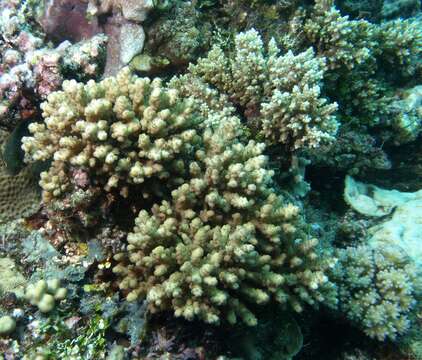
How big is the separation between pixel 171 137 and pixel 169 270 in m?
1.06

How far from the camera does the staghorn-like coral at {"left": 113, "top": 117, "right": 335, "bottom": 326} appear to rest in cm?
275

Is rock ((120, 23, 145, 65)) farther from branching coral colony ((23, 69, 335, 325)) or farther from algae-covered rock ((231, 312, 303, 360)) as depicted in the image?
algae-covered rock ((231, 312, 303, 360))

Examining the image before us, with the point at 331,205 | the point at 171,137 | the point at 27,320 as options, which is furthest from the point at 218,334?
the point at 331,205

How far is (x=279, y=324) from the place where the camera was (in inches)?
134

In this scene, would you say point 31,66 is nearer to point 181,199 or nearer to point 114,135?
point 114,135

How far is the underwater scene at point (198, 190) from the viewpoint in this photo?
9.37 ft

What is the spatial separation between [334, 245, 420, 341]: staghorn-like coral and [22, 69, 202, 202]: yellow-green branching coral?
1998 mm

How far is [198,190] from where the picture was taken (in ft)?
10.2

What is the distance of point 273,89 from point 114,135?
2019mm

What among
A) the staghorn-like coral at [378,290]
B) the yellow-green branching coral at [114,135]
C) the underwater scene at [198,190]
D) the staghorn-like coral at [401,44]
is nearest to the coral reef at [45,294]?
the underwater scene at [198,190]

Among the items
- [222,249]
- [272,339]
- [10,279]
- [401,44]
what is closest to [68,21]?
[10,279]

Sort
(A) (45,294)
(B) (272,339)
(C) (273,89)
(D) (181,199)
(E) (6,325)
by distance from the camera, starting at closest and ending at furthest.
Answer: (E) (6,325) < (A) (45,294) < (D) (181,199) < (B) (272,339) < (C) (273,89)

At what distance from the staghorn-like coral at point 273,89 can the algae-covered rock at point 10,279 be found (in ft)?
7.73

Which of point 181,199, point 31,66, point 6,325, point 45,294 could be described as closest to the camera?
point 6,325
